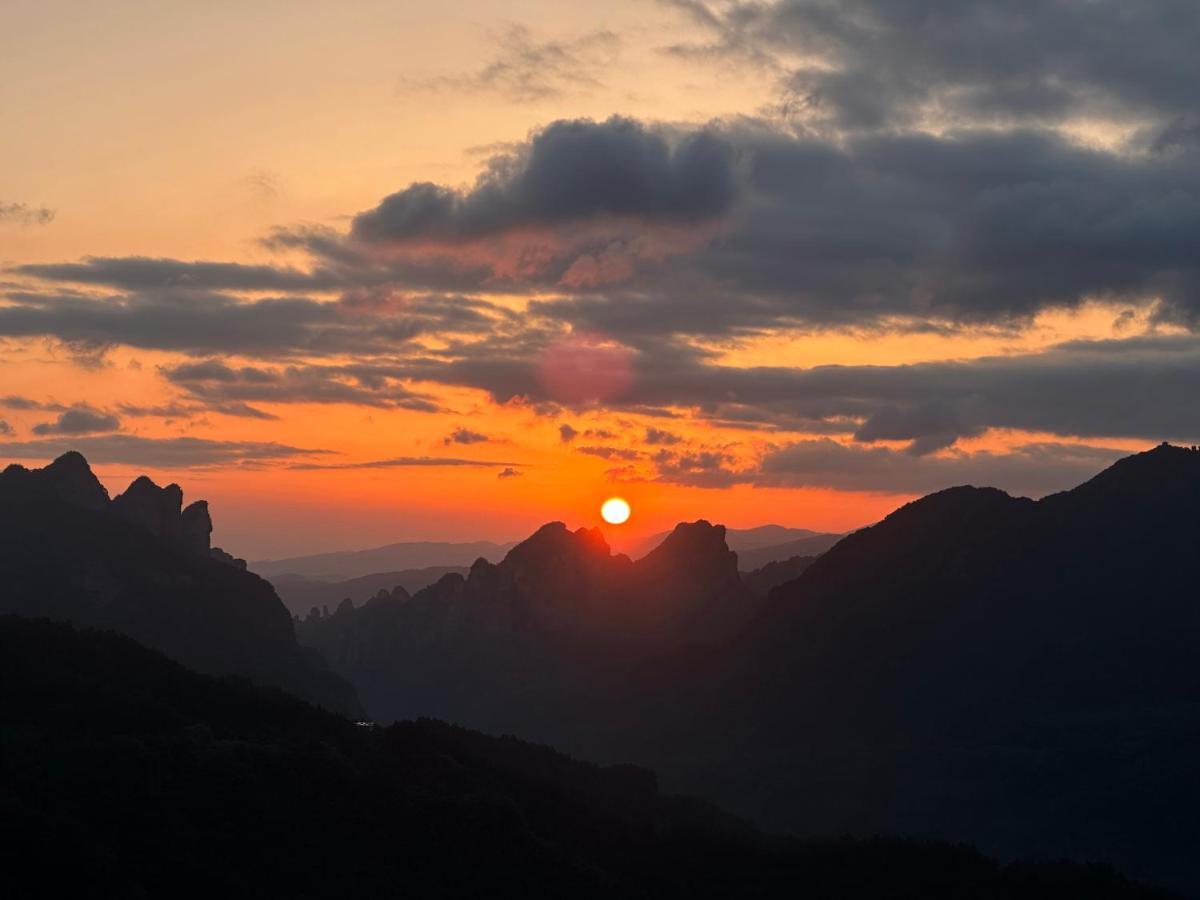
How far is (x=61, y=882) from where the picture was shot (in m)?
190

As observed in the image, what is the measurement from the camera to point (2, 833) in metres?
195

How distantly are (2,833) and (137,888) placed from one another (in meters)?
18.0

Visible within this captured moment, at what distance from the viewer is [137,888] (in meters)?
194

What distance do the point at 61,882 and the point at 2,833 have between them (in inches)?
440

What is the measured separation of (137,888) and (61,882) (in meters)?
9.16
